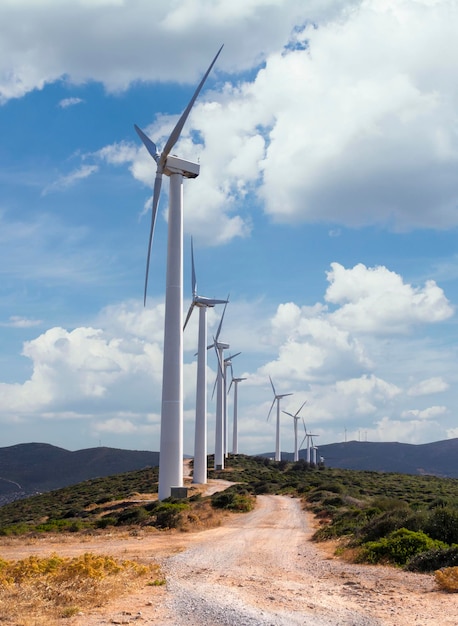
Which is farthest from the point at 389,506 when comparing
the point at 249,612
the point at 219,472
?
the point at 219,472

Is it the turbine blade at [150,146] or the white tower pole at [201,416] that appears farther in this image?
the white tower pole at [201,416]

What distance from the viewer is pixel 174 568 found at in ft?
66.9

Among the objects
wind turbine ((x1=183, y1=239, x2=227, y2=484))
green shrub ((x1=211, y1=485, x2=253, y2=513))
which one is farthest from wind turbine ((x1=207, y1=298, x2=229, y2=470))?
green shrub ((x1=211, y1=485, x2=253, y2=513))

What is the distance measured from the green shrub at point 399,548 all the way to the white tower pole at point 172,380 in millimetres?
22524

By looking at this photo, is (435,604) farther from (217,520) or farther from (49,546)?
(217,520)

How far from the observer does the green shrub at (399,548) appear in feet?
68.8

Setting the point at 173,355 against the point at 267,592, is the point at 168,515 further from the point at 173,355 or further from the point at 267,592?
the point at 267,592

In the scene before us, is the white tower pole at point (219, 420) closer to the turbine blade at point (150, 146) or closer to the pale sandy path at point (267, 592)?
the turbine blade at point (150, 146)

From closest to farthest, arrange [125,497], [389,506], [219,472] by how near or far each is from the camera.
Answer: [389,506], [125,497], [219,472]

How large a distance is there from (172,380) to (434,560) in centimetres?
2654

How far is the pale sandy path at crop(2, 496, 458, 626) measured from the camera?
13.1 m

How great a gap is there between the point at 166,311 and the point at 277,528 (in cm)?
1697

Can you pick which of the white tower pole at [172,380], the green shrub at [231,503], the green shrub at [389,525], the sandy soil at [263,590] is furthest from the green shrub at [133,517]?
the green shrub at [389,525]

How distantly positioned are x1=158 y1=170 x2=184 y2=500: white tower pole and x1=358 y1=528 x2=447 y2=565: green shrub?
22.5 m
